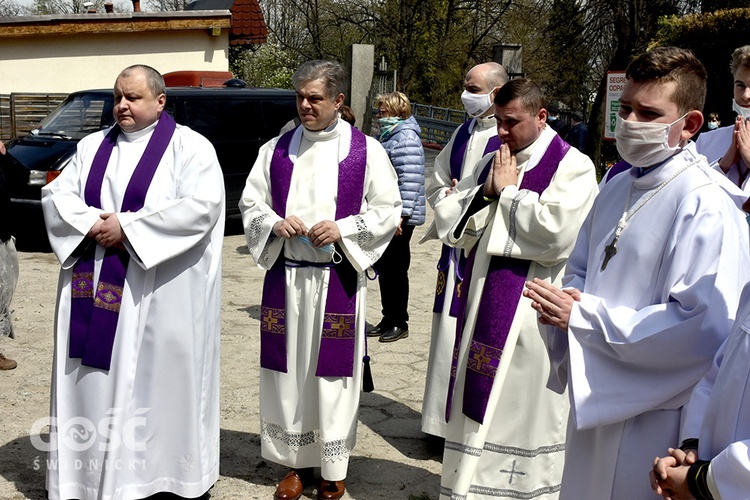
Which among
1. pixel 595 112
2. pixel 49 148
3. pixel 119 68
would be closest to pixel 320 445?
pixel 49 148

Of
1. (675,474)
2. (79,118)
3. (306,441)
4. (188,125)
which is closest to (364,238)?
(306,441)

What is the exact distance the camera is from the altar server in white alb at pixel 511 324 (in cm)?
412

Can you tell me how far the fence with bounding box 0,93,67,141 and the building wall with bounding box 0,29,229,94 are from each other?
2835 millimetres

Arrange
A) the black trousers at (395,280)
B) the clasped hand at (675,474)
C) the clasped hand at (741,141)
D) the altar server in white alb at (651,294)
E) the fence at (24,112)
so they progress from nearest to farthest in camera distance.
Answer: the clasped hand at (675,474)
the altar server in white alb at (651,294)
the clasped hand at (741,141)
the black trousers at (395,280)
the fence at (24,112)

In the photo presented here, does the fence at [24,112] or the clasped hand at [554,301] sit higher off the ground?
the clasped hand at [554,301]

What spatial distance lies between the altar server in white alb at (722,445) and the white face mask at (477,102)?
121 inches

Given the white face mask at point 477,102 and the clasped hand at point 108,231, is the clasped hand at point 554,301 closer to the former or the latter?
the clasped hand at point 108,231

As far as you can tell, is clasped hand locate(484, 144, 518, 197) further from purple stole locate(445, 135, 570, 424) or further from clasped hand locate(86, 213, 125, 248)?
clasped hand locate(86, 213, 125, 248)

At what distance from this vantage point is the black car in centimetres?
1109

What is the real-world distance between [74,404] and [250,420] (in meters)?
1.52

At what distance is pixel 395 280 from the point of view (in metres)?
7.59

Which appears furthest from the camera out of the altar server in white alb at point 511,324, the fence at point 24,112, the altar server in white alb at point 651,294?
the fence at point 24,112

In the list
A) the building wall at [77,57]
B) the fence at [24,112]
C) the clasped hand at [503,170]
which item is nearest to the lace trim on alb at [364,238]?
the clasped hand at [503,170]

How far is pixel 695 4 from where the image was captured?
21.3 metres
